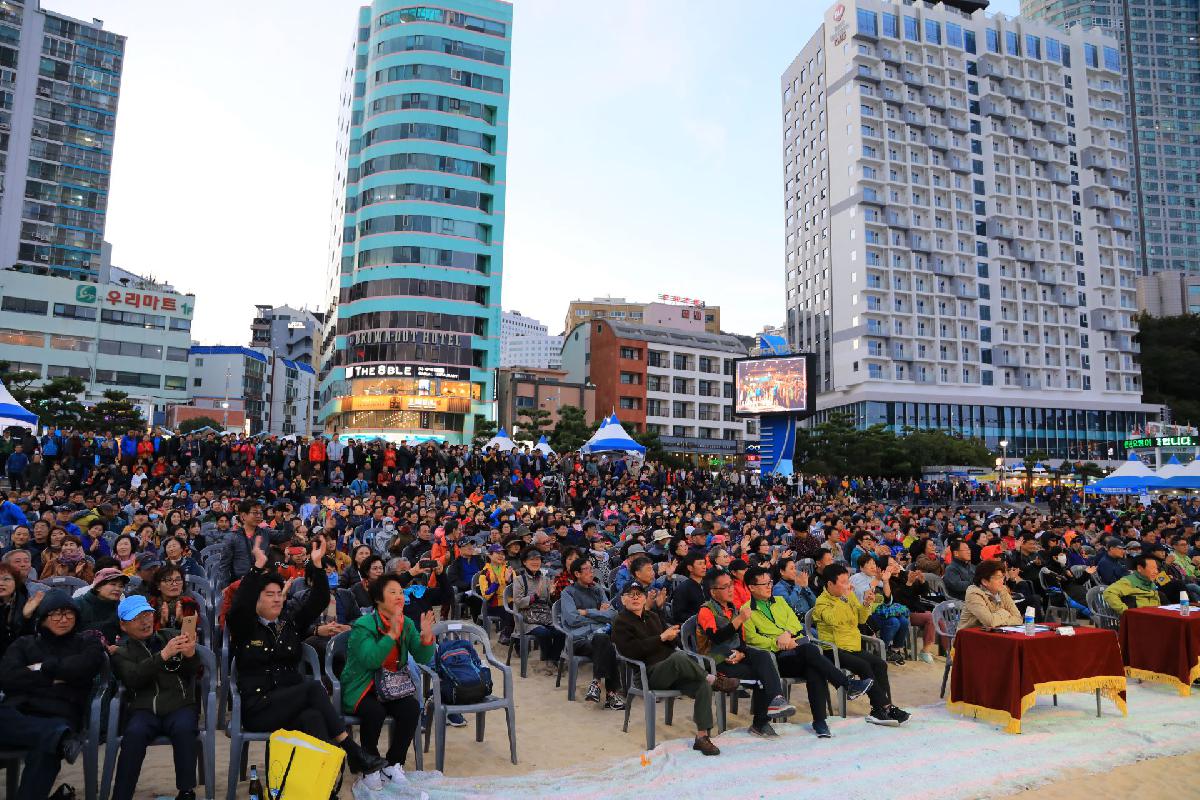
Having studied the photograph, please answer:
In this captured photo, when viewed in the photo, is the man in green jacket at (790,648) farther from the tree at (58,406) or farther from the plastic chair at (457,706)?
the tree at (58,406)

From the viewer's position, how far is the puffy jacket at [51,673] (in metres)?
4.64

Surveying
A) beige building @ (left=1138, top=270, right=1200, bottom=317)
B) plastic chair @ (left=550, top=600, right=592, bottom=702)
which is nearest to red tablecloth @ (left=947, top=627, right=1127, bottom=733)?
plastic chair @ (left=550, top=600, right=592, bottom=702)

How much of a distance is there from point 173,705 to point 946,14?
3717 inches

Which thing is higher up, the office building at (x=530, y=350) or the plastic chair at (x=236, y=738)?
the office building at (x=530, y=350)

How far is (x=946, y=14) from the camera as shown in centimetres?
7900

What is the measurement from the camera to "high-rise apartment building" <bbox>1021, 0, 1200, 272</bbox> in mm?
132125

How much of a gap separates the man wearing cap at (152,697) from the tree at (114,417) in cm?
4739

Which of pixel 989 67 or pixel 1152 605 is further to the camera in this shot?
pixel 989 67

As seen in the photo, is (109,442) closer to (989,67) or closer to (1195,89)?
(989,67)

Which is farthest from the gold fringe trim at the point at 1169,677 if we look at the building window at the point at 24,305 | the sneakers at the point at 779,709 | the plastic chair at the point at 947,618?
the building window at the point at 24,305

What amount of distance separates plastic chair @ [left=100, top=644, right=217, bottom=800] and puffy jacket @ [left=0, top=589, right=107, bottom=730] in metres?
0.21

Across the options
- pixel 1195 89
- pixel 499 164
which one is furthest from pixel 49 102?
pixel 1195 89

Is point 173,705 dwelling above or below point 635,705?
above

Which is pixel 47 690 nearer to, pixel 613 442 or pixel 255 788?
pixel 255 788
